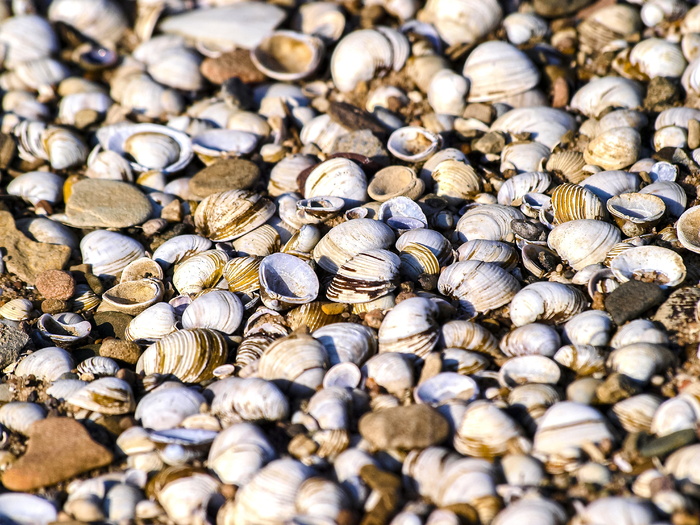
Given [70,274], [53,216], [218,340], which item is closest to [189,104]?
[53,216]

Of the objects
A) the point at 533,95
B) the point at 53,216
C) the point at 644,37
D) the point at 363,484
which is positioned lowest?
the point at 53,216

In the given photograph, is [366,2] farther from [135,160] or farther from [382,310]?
[382,310]

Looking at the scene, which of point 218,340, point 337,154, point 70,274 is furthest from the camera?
point 337,154

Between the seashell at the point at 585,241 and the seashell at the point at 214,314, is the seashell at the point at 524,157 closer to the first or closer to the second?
the seashell at the point at 585,241

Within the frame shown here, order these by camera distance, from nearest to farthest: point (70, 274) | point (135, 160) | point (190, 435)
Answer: point (190, 435), point (70, 274), point (135, 160)

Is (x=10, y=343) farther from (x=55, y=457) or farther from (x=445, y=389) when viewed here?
(x=445, y=389)

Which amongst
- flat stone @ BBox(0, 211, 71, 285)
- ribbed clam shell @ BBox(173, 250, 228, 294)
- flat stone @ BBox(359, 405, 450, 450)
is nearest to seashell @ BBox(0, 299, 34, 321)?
flat stone @ BBox(0, 211, 71, 285)

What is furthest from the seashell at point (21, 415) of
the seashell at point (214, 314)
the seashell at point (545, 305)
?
the seashell at point (545, 305)

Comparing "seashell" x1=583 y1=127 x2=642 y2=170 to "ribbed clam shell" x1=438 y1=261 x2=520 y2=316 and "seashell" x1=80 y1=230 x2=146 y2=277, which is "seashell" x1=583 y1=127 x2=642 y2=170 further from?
"seashell" x1=80 y1=230 x2=146 y2=277
